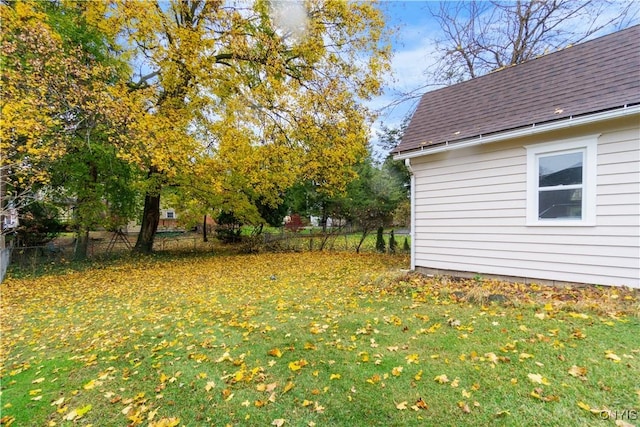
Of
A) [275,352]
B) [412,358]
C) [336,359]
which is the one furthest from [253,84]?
[412,358]

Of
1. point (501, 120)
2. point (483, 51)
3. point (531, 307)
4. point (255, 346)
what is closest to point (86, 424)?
point (255, 346)

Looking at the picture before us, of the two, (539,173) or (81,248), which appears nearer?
(539,173)

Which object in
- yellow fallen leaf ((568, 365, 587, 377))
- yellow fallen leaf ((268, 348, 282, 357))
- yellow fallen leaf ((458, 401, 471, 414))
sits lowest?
yellow fallen leaf ((268, 348, 282, 357))

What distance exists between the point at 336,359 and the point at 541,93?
20.4ft

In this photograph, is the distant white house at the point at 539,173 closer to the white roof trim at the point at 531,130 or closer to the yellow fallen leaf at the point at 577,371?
the white roof trim at the point at 531,130

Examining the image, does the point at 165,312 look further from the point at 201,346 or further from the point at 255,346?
the point at 255,346

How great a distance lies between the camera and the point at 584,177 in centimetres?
516

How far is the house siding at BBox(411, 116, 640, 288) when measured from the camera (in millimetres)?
4828


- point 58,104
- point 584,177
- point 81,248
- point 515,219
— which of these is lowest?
point 81,248

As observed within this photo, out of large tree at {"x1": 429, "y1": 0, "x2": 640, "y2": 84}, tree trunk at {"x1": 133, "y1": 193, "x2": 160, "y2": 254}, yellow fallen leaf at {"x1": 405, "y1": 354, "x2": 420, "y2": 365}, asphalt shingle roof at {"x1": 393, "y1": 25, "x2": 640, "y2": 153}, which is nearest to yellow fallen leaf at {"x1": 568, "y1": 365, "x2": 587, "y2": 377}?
yellow fallen leaf at {"x1": 405, "y1": 354, "x2": 420, "y2": 365}

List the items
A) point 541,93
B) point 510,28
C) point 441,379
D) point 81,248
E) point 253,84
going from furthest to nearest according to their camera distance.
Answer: point 510,28, point 81,248, point 253,84, point 541,93, point 441,379

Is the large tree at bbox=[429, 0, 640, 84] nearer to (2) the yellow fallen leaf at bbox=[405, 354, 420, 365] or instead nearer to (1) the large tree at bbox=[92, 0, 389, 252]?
(1) the large tree at bbox=[92, 0, 389, 252]

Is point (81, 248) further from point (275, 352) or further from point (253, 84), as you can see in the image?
point (275, 352)

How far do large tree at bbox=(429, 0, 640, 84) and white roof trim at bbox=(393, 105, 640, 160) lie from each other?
8.70m
